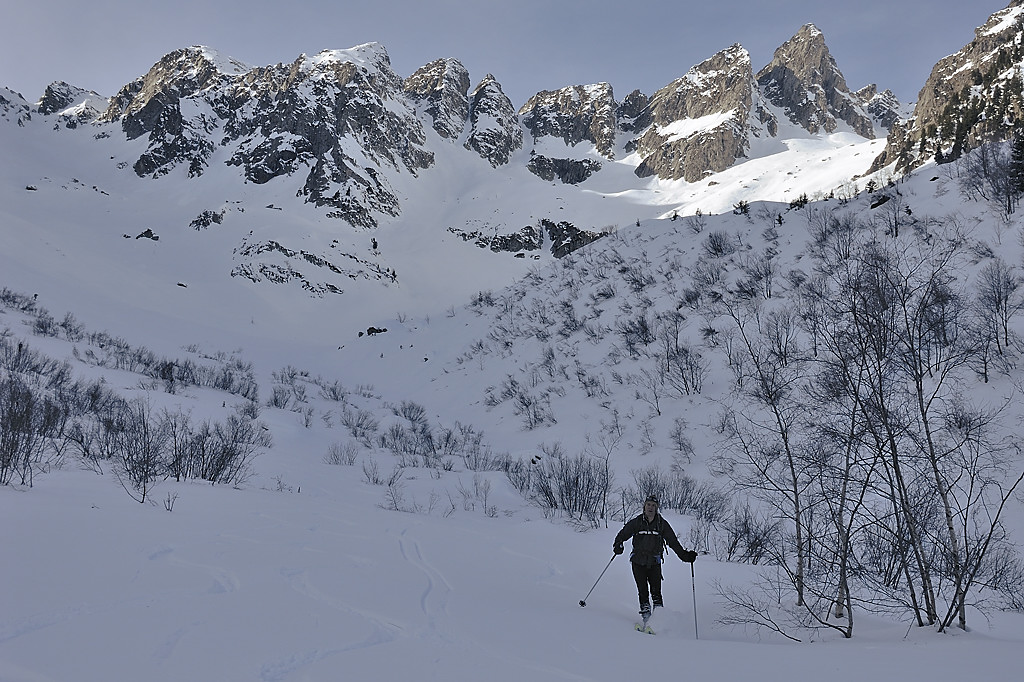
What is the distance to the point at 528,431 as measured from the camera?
684 inches

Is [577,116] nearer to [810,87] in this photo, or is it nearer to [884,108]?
[810,87]

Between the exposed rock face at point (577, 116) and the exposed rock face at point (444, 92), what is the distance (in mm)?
14981

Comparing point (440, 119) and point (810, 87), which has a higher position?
point (810, 87)

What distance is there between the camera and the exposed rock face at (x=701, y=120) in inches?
3063

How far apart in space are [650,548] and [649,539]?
92 millimetres

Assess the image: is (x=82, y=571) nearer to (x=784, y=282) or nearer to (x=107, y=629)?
(x=107, y=629)

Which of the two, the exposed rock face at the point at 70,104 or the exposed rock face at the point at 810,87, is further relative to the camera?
the exposed rock face at the point at 810,87

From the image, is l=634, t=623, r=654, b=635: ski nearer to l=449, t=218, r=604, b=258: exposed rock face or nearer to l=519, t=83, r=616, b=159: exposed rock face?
l=449, t=218, r=604, b=258: exposed rock face

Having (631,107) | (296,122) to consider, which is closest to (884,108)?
(631,107)

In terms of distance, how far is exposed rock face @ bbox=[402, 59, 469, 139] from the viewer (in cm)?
9388

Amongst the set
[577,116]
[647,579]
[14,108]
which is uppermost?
[577,116]

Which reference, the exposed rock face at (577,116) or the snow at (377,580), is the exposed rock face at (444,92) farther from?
the snow at (377,580)

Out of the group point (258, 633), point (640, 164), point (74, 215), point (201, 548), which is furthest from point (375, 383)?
point (640, 164)

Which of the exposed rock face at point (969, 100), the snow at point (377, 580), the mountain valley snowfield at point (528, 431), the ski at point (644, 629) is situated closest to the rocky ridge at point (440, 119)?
the exposed rock face at point (969, 100)
